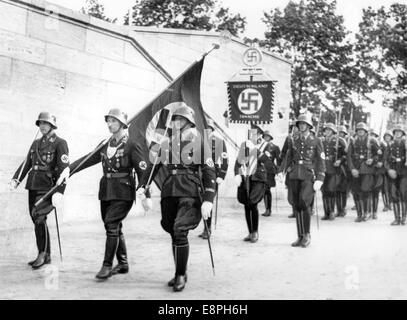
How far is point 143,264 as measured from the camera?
713 cm

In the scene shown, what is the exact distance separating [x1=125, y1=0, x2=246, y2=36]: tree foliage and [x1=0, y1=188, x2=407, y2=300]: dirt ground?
23058 mm

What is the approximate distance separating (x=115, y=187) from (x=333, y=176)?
7.94 metres

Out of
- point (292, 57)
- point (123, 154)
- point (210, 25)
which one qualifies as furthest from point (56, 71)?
point (210, 25)

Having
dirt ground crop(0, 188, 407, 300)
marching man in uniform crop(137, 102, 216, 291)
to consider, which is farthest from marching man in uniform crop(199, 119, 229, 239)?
marching man in uniform crop(137, 102, 216, 291)

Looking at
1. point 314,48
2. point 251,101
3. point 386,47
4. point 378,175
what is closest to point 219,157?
point 251,101

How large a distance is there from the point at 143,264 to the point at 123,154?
172 cm

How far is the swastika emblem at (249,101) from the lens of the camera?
14.0 metres

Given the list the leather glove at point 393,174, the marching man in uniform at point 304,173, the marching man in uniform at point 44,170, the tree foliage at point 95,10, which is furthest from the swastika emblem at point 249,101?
the tree foliage at point 95,10

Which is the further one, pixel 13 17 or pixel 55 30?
pixel 55 30

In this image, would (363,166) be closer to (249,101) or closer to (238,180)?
(249,101)

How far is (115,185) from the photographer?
6148 mm

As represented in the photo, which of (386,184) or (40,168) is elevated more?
(40,168)

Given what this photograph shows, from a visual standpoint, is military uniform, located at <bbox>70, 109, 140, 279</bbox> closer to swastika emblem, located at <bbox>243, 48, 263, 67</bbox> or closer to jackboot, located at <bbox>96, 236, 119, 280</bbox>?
jackboot, located at <bbox>96, 236, 119, 280</bbox>
